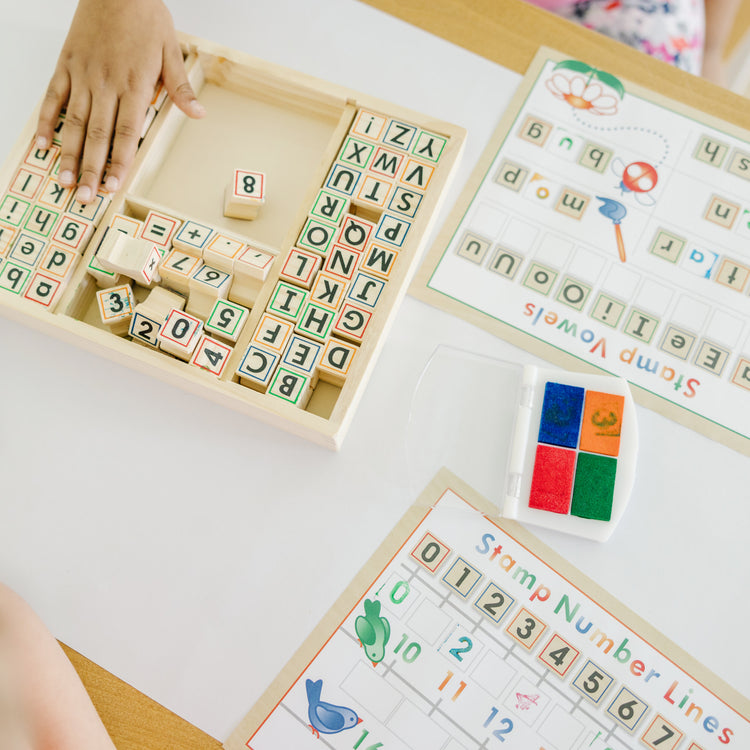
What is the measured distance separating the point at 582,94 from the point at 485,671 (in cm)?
75

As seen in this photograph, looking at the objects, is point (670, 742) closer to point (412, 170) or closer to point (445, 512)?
point (445, 512)

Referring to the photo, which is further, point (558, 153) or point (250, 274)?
point (558, 153)

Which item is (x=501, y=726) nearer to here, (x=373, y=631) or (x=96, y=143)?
(x=373, y=631)

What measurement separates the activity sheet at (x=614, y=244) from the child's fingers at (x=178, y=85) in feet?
1.19

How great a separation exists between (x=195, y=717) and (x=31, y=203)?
2.02 feet

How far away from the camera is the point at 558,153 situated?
0.87m

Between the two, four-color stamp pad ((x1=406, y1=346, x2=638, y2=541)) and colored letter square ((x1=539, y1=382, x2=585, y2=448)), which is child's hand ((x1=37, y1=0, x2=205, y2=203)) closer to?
four-color stamp pad ((x1=406, y1=346, x2=638, y2=541))

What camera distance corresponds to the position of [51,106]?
82cm

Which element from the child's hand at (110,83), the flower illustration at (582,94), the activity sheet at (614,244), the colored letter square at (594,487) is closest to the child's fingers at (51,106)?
the child's hand at (110,83)

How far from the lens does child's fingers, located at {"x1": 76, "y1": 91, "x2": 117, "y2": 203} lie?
2.55ft

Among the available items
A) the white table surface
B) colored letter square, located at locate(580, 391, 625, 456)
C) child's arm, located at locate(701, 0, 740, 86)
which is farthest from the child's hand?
child's arm, located at locate(701, 0, 740, 86)

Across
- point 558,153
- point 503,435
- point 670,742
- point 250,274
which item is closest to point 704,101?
point 558,153

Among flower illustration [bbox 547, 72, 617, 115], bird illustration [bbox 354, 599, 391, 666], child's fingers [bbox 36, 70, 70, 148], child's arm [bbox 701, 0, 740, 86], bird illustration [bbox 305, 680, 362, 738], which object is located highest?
child's arm [bbox 701, 0, 740, 86]

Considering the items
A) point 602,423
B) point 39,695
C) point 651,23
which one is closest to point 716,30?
point 651,23
